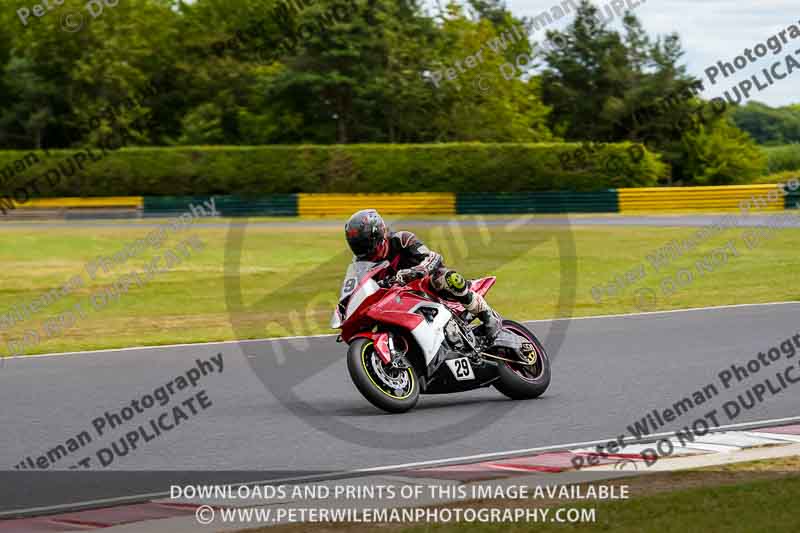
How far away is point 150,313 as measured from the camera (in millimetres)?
19734

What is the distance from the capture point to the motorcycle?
362 inches

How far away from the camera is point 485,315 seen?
32.4 ft

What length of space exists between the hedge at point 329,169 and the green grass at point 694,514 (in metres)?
40.6

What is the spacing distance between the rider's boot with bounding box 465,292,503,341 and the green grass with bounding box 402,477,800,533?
352cm

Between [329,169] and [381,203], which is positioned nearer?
[381,203]

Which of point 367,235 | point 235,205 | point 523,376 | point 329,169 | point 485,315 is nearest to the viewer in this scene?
point 367,235

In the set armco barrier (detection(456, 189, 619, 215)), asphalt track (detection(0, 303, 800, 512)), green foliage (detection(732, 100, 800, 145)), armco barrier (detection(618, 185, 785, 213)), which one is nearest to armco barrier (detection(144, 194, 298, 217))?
armco barrier (detection(456, 189, 619, 215))

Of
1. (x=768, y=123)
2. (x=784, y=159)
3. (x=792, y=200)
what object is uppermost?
(x=792, y=200)

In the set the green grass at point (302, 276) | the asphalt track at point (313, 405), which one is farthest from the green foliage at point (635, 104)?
the asphalt track at point (313, 405)

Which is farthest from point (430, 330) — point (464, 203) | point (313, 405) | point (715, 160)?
point (715, 160)

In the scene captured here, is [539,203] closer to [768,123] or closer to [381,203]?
[381,203]

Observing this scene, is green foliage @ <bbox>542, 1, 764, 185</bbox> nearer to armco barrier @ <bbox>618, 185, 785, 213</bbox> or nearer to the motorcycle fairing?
armco barrier @ <bbox>618, 185, 785, 213</bbox>

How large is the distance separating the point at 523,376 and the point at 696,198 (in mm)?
31624

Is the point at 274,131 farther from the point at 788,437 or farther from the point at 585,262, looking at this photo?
the point at 788,437
